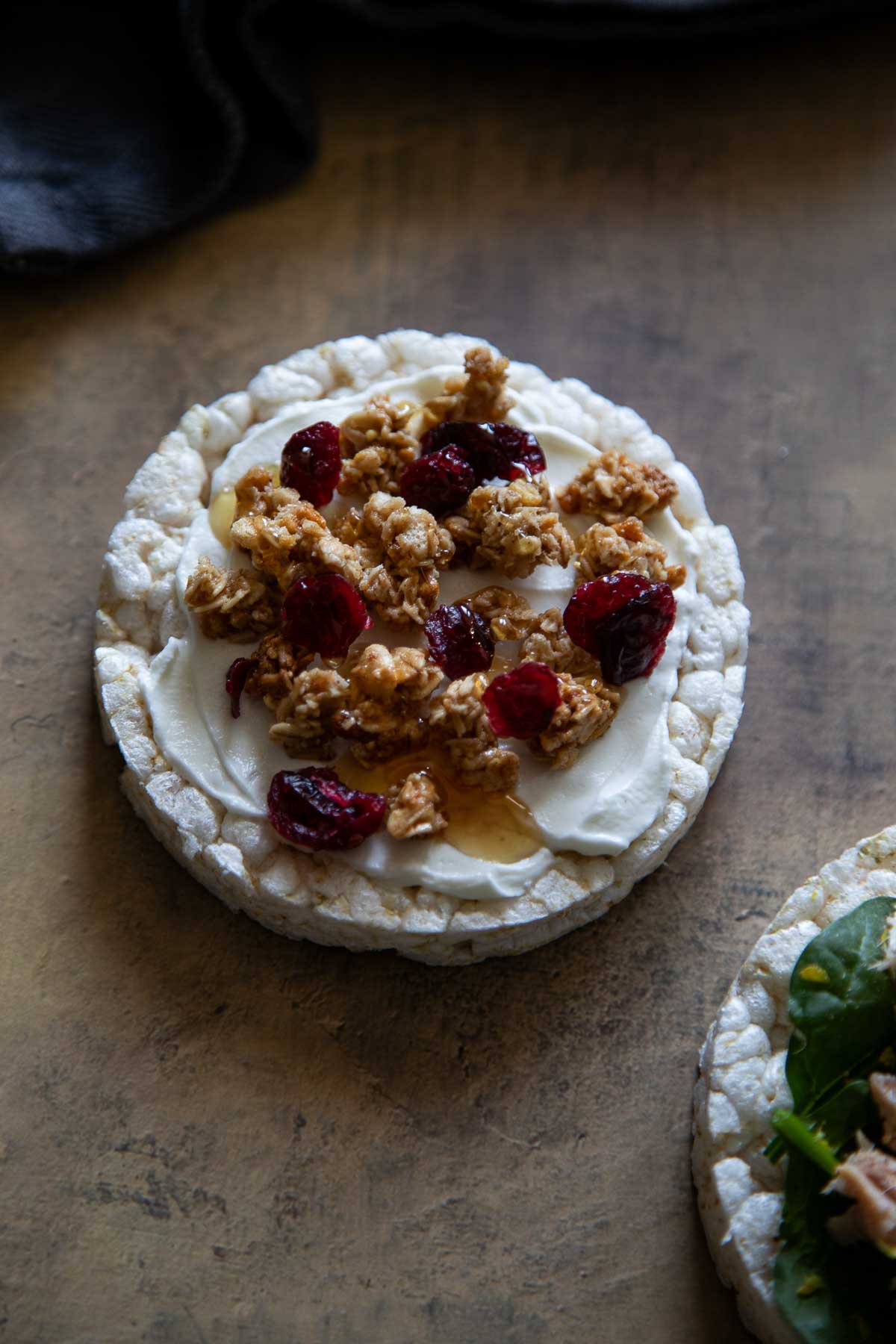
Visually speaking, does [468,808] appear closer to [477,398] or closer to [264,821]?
[264,821]

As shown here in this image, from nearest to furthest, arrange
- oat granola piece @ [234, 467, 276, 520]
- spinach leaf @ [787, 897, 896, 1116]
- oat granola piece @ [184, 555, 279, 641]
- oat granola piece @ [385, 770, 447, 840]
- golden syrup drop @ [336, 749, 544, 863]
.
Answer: spinach leaf @ [787, 897, 896, 1116], oat granola piece @ [385, 770, 447, 840], golden syrup drop @ [336, 749, 544, 863], oat granola piece @ [184, 555, 279, 641], oat granola piece @ [234, 467, 276, 520]

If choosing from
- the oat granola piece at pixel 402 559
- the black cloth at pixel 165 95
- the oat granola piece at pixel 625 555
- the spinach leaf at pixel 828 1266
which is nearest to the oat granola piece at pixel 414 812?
the oat granola piece at pixel 402 559

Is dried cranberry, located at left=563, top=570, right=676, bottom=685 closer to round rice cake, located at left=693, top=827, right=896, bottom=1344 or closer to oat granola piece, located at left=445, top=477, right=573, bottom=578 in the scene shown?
oat granola piece, located at left=445, top=477, right=573, bottom=578

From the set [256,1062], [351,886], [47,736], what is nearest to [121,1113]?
[256,1062]

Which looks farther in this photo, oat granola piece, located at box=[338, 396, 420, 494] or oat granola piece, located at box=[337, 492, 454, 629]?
oat granola piece, located at box=[338, 396, 420, 494]

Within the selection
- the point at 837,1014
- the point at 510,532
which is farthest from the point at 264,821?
the point at 837,1014

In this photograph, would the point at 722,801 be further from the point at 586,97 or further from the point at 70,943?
the point at 586,97

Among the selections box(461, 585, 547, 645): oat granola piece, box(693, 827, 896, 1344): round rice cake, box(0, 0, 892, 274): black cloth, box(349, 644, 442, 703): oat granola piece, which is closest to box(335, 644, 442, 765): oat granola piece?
box(349, 644, 442, 703): oat granola piece
